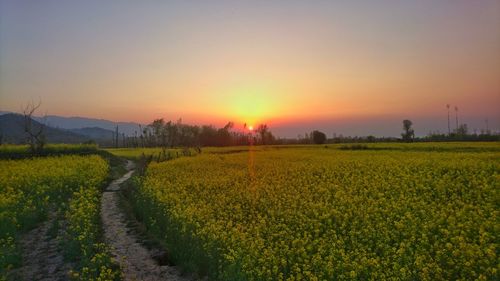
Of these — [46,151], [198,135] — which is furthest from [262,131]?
[46,151]

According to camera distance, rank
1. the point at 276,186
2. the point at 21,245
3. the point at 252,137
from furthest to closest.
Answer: the point at 252,137 < the point at 276,186 < the point at 21,245

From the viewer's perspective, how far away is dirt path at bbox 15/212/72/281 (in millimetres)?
13109

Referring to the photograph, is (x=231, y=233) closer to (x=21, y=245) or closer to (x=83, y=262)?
(x=83, y=262)

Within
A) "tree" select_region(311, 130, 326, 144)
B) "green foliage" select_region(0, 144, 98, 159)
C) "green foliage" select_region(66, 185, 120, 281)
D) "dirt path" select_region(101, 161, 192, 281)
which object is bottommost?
"dirt path" select_region(101, 161, 192, 281)

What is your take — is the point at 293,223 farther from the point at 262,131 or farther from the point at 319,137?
the point at 262,131

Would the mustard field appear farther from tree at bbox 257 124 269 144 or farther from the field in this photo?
tree at bbox 257 124 269 144

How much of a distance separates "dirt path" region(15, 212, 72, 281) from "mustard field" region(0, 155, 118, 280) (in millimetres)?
292

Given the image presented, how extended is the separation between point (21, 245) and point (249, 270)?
31.3ft

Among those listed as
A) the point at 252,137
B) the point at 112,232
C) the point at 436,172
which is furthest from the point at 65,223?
the point at 252,137

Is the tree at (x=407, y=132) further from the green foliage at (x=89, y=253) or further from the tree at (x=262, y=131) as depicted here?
the green foliage at (x=89, y=253)

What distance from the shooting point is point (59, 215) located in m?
19.5

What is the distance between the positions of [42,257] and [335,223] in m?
10.2

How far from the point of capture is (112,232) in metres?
18.1

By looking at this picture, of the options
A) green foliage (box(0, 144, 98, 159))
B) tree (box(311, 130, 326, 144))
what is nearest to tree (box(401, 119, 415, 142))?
tree (box(311, 130, 326, 144))
